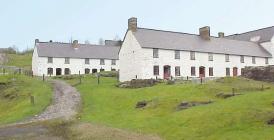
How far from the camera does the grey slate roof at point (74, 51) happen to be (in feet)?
329

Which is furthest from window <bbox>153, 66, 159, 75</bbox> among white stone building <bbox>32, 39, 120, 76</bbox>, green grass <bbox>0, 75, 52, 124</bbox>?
white stone building <bbox>32, 39, 120, 76</bbox>

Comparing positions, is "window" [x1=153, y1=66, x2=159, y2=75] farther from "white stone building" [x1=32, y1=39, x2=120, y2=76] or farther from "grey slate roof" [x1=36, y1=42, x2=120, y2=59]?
"grey slate roof" [x1=36, y1=42, x2=120, y2=59]

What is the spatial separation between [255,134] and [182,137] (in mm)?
4978

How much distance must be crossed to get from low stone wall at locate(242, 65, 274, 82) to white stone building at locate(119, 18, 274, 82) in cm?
Result: 1397

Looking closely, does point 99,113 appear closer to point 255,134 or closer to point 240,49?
point 255,134

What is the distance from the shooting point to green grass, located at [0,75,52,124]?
43.6m

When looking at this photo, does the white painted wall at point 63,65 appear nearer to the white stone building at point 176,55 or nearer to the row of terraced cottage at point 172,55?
the row of terraced cottage at point 172,55

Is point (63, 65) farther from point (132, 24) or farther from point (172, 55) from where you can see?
point (172, 55)

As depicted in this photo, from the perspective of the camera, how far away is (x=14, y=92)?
196ft

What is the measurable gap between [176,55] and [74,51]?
132 feet

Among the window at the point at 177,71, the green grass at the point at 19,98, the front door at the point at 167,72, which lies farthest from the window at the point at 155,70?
the green grass at the point at 19,98

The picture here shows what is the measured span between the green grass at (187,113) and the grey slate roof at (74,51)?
4905 centimetres

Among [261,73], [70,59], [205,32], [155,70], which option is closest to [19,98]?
[155,70]

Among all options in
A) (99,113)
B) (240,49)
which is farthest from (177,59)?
(99,113)
